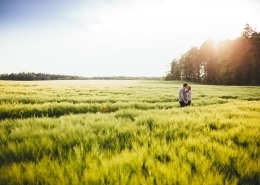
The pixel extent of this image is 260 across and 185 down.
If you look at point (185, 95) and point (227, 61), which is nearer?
point (185, 95)

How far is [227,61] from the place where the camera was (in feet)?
221

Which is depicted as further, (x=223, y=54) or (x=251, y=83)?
(x=223, y=54)

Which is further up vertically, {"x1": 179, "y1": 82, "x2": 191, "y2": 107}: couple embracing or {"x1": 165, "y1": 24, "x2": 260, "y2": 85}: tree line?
{"x1": 165, "y1": 24, "x2": 260, "y2": 85}: tree line

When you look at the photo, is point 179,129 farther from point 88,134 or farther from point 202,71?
point 202,71

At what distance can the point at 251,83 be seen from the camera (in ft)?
207

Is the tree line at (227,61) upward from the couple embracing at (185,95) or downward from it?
upward

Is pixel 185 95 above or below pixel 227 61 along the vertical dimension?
below

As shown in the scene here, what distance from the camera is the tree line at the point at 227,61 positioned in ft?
206

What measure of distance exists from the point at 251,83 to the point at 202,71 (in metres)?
21.2

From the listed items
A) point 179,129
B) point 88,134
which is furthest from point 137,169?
point 179,129

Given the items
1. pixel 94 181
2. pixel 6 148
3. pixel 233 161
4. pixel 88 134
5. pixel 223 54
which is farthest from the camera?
pixel 223 54

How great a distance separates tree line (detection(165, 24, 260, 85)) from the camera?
6284cm

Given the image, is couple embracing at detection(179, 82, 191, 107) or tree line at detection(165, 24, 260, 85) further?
tree line at detection(165, 24, 260, 85)

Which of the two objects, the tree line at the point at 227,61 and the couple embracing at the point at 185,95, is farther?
the tree line at the point at 227,61
